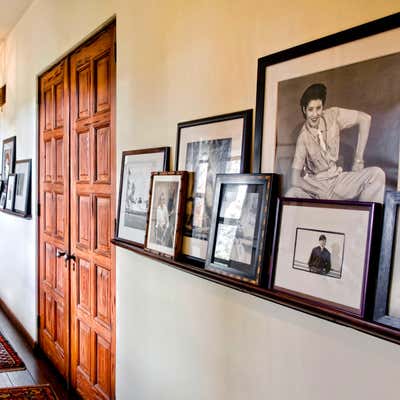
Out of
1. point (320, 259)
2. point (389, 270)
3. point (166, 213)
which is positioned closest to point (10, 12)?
point (166, 213)

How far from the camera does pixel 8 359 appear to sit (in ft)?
10.6

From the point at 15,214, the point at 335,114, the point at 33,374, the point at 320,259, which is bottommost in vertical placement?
the point at 33,374

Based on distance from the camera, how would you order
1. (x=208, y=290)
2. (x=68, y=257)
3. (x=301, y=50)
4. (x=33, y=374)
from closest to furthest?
(x=301, y=50) → (x=208, y=290) → (x=68, y=257) → (x=33, y=374)

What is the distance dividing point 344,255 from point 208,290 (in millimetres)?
626

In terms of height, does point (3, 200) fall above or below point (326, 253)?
below

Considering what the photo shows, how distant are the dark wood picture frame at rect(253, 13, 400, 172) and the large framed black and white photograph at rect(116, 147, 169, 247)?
22.3 inches

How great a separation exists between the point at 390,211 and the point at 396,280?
15 centimetres

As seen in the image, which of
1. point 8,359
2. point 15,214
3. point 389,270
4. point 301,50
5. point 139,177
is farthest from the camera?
point 15,214

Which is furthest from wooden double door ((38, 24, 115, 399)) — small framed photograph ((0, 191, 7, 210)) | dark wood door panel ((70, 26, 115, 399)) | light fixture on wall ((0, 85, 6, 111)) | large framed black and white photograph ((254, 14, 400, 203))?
light fixture on wall ((0, 85, 6, 111))

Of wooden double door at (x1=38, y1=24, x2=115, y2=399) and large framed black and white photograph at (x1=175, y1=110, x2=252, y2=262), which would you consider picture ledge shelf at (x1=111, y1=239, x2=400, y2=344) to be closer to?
large framed black and white photograph at (x1=175, y1=110, x2=252, y2=262)

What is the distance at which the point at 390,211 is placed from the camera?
2.83 ft

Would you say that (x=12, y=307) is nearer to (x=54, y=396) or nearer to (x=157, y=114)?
(x=54, y=396)

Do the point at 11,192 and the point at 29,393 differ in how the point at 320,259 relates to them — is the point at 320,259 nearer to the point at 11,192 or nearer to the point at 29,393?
the point at 29,393

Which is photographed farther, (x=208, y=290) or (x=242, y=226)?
(x=208, y=290)
